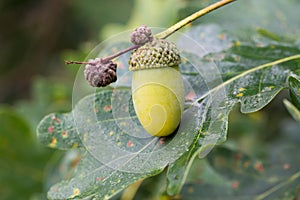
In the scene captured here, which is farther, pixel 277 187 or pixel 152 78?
pixel 277 187

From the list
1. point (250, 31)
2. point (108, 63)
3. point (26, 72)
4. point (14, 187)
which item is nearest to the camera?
point (108, 63)

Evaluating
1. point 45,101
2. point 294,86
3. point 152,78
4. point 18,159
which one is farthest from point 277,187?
point 45,101

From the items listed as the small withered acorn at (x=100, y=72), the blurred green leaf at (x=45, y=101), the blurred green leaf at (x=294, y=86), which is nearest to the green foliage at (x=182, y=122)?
the blurred green leaf at (x=294, y=86)

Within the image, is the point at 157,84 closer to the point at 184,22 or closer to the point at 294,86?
the point at 184,22

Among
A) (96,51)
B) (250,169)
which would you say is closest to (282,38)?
(250,169)

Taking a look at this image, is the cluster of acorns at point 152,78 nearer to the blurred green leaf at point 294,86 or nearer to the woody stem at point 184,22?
the woody stem at point 184,22

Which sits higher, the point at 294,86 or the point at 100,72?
the point at 100,72

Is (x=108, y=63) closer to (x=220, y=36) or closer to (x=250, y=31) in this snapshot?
(x=220, y=36)
